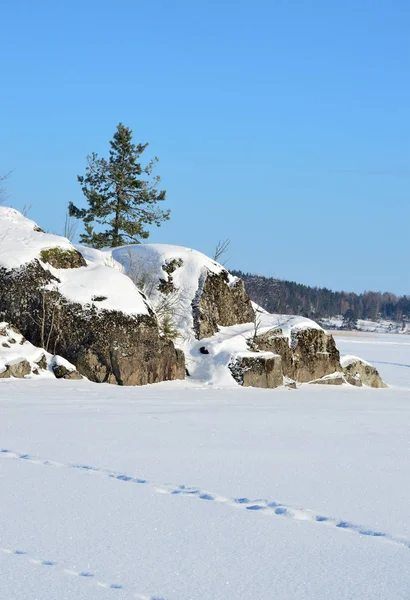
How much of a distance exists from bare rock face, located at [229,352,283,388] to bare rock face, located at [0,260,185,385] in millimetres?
1617

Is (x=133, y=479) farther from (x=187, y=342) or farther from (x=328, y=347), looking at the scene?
(x=328, y=347)

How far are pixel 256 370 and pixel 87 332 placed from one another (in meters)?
4.46

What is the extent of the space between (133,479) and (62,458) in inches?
44.7

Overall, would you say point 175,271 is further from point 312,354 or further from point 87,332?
point 87,332

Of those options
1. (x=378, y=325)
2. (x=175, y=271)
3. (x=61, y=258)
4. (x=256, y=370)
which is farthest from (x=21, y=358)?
(x=378, y=325)

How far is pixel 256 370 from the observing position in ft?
59.2

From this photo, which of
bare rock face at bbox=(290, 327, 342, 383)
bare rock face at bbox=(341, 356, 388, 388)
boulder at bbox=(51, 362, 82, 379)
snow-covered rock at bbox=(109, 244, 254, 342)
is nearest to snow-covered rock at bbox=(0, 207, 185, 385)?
boulder at bbox=(51, 362, 82, 379)

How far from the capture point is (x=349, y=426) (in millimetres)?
10258

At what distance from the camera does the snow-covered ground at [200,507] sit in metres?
3.96

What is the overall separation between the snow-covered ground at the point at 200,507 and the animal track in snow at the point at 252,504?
2 cm

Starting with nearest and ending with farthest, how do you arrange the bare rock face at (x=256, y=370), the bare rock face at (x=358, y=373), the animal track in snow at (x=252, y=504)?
1. the animal track in snow at (x=252, y=504)
2. the bare rock face at (x=256, y=370)
3. the bare rock face at (x=358, y=373)

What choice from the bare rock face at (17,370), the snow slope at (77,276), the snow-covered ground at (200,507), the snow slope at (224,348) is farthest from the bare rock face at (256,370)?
the snow-covered ground at (200,507)

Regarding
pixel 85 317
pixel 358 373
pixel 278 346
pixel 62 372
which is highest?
pixel 85 317

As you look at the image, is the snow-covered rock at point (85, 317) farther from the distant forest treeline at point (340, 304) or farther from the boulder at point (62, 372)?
the distant forest treeline at point (340, 304)
